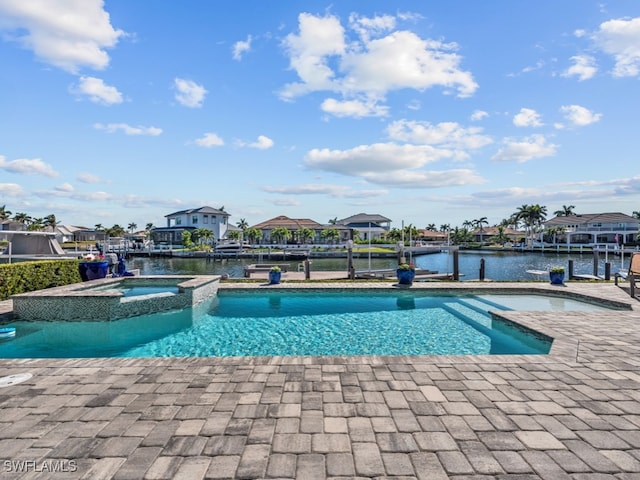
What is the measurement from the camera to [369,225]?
2562 inches

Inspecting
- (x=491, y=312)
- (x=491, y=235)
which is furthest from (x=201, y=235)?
(x=491, y=235)

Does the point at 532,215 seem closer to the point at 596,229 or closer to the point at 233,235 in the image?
the point at 596,229

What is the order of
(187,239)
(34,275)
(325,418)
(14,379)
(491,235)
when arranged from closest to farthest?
(325,418)
(14,379)
(34,275)
(187,239)
(491,235)

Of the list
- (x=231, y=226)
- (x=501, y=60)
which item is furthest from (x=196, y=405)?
(x=231, y=226)

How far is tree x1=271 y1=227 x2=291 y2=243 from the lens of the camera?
55469 mm

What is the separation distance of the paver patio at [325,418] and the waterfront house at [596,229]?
64.5 meters

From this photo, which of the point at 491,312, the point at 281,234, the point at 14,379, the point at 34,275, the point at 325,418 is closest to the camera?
the point at 325,418

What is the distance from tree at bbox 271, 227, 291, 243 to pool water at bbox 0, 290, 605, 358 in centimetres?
4430

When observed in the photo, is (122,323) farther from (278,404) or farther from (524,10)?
(524,10)

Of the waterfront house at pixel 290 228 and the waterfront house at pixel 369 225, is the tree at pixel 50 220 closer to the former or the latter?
the waterfront house at pixel 290 228

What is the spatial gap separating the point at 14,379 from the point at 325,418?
387 cm

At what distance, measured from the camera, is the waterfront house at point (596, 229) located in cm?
5847

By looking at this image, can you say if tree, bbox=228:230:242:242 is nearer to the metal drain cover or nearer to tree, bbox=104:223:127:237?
tree, bbox=104:223:127:237

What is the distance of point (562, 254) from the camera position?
48594 mm
